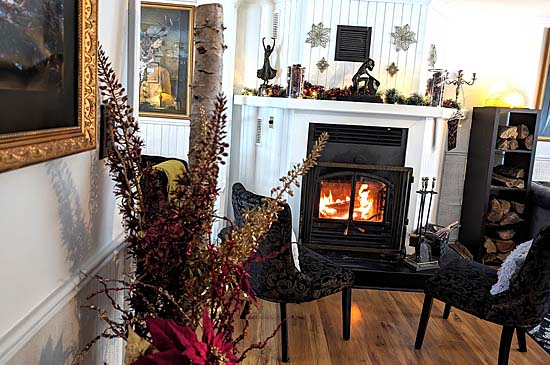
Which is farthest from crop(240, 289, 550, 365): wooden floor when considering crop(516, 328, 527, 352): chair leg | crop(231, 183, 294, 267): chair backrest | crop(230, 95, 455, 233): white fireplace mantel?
crop(230, 95, 455, 233): white fireplace mantel

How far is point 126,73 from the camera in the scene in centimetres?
139

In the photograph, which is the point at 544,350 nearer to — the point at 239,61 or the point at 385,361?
the point at 385,361

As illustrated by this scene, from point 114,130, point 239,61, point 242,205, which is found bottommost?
point 242,205

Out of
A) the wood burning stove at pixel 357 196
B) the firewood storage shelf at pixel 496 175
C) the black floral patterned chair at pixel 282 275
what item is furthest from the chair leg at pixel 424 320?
the firewood storage shelf at pixel 496 175

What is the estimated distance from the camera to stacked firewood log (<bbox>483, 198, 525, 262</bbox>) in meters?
4.54

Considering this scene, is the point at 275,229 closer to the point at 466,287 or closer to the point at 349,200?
the point at 466,287

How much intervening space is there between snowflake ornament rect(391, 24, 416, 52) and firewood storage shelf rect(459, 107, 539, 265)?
3.19 ft

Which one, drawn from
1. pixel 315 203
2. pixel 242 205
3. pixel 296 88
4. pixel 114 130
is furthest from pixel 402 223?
pixel 114 130

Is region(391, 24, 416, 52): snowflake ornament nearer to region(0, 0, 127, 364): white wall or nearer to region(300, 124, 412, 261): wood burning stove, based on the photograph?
region(300, 124, 412, 261): wood burning stove

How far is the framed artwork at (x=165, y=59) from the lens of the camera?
4.05m

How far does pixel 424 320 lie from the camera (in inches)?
113

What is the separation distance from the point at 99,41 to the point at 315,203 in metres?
3.16

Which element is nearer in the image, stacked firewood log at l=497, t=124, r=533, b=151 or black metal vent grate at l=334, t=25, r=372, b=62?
black metal vent grate at l=334, t=25, r=372, b=62

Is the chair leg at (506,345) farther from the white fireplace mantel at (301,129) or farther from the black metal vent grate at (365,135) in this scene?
the black metal vent grate at (365,135)
